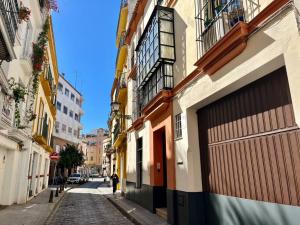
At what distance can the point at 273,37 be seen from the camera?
13.6ft

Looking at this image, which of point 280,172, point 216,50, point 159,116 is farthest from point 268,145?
point 159,116

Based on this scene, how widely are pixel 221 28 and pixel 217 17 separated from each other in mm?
351

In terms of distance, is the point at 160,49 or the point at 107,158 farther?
the point at 107,158

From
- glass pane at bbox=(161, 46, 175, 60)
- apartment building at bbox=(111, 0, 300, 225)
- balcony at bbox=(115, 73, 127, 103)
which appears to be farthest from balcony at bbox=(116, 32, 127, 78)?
glass pane at bbox=(161, 46, 175, 60)

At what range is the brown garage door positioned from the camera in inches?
162

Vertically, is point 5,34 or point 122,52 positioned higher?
point 122,52

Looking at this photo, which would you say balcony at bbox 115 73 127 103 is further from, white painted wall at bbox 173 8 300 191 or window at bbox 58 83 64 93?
window at bbox 58 83 64 93

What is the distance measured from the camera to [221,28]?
571cm

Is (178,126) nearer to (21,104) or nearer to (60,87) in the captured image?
(21,104)

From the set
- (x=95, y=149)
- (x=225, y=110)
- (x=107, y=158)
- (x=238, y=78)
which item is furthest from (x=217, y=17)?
(x=95, y=149)

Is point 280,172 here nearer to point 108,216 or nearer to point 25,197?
point 108,216

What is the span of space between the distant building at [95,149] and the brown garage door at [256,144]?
281 feet

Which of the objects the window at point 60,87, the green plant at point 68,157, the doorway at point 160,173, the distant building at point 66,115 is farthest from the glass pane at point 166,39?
the window at point 60,87

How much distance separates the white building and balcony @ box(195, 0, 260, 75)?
35.3 metres
